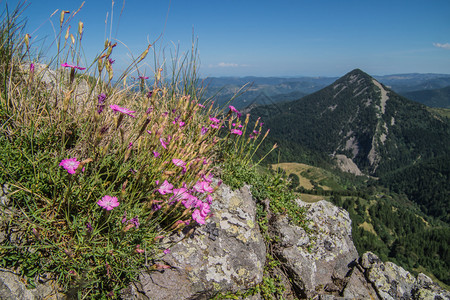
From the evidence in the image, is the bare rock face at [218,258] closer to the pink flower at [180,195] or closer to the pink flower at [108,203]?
the pink flower at [180,195]

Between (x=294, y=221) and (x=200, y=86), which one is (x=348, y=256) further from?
(x=200, y=86)

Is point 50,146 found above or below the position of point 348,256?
above

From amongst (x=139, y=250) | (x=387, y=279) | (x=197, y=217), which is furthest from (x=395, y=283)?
(x=139, y=250)

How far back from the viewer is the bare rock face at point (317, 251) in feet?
13.8

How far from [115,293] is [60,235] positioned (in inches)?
30.3

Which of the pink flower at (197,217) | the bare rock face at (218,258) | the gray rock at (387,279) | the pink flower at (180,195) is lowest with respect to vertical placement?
the gray rock at (387,279)

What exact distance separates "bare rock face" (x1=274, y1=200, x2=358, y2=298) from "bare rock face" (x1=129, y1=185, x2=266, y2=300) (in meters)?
Result: 0.63

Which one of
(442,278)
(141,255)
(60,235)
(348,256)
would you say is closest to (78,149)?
(60,235)

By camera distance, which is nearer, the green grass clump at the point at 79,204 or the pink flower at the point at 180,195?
the green grass clump at the point at 79,204

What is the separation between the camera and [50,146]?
2877mm

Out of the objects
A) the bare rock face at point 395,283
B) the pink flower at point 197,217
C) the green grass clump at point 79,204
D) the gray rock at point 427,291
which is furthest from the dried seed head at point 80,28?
the gray rock at point 427,291

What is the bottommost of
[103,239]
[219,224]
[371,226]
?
[371,226]

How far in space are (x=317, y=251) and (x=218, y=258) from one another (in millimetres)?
2351

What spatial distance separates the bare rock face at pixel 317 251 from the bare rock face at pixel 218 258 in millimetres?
627
